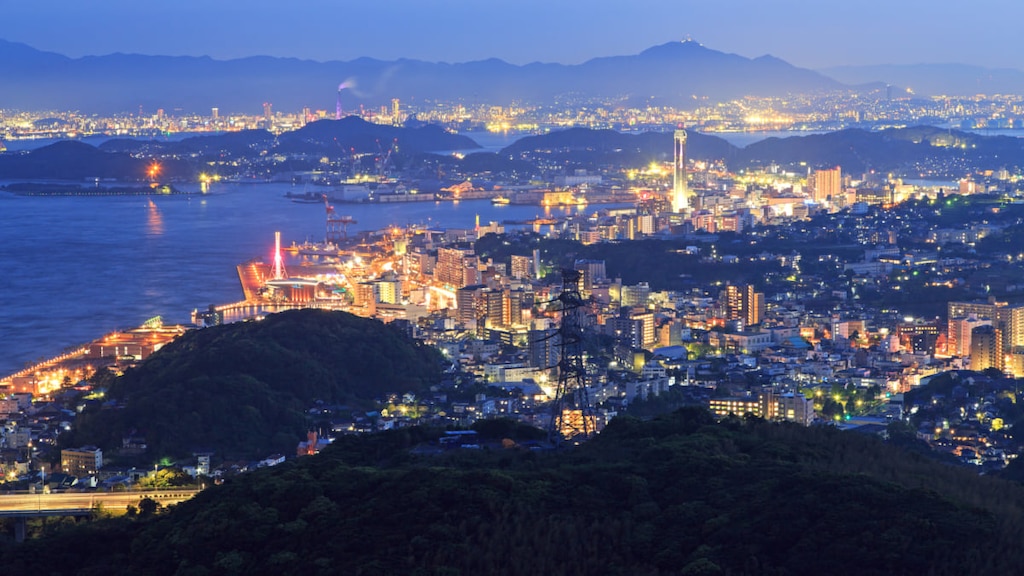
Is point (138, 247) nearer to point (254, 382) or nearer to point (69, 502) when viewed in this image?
point (254, 382)

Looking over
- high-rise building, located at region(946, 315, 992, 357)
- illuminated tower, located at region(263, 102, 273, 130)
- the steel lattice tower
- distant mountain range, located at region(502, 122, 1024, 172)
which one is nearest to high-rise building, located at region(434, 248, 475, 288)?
high-rise building, located at region(946, 315, 992, 357)

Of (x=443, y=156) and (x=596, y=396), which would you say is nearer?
(x=596, y=396)

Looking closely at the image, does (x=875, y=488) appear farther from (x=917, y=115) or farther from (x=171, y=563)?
(x=917, y=115)

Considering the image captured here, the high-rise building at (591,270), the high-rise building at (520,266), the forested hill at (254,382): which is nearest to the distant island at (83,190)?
the high-rise building at (520,266)

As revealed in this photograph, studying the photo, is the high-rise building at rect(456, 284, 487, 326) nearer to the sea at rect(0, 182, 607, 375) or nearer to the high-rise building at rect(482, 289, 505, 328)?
the high-rise building at rect(482, 289, 505, 328)

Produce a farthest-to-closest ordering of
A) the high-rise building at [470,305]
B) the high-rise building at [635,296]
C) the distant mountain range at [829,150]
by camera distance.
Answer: the distant mountain range at [829,150] < the high-rise building at [635,296] < the high-rise building at [470,305]

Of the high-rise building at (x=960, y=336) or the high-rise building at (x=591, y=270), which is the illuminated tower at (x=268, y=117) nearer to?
the high-rise building at (x=591, y=270)

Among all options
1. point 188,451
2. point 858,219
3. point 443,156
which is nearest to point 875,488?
point 188,451
